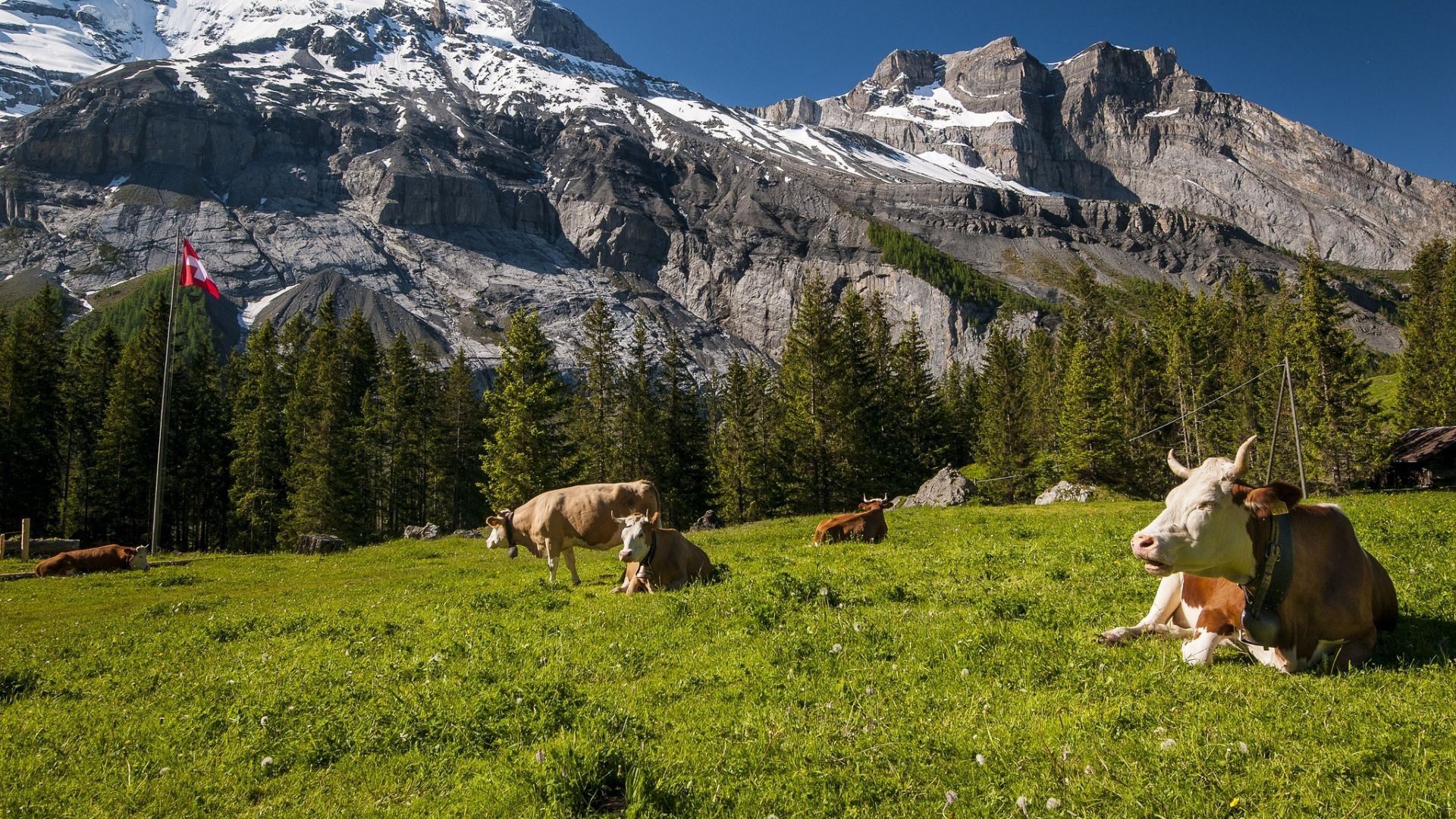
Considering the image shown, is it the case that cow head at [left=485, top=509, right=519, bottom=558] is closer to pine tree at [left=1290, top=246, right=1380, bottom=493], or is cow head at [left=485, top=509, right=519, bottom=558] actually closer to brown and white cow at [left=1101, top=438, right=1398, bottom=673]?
brown and white cow at [left=1101, top=438, right=1398, bottom=673]

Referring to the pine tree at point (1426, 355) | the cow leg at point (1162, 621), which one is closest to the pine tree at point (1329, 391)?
the pine tree at point (1426, 355)

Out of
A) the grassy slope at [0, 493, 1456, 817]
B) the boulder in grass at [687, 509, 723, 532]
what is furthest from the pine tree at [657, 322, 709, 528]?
the grassy slope at [0, 493, 1456, 817]

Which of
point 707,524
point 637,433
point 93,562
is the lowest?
point 93,562

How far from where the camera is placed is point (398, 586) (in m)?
18.4

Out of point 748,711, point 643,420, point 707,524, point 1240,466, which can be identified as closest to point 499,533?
point 748,711

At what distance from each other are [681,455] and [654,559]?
150 ft

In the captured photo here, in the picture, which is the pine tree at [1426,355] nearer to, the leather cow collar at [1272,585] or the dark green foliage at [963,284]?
the leather cow collar at [1272,585]

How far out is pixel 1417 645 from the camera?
6.48 meters

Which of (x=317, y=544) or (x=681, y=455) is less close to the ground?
(x=681, y=455)

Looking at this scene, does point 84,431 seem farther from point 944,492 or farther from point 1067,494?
point 1067,494

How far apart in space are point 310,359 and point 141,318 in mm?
129611

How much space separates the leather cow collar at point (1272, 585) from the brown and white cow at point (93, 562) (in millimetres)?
29500

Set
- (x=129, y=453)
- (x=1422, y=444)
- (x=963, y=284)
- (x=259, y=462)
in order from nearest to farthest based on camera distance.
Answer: (x=1422, y=444)
(x=129, y=453)
(x=259, y=462)
(x=963, y=284)

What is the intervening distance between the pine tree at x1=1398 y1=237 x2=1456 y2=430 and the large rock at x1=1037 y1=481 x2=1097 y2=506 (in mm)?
25919
